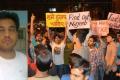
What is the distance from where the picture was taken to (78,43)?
647 cm

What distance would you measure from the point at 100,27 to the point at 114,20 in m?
0.20

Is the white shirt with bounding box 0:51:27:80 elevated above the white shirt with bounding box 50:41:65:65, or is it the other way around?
the white shirt with bounding box 50:41:65:65

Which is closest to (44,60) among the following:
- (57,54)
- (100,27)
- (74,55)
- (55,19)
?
(57,54)

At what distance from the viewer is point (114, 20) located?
21.4ft

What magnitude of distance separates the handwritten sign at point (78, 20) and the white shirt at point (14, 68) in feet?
2.44

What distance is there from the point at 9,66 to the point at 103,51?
1.24 m

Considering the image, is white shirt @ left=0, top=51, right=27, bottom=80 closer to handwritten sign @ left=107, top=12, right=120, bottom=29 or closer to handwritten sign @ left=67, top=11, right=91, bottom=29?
handwritten sign @ left=67, top=11, right=91, bottom=29

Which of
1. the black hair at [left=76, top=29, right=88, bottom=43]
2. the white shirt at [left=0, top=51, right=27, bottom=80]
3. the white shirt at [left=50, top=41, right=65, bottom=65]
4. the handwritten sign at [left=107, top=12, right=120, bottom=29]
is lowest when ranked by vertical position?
the white shirt at [left=0, top=51, right=27, bottom=80]

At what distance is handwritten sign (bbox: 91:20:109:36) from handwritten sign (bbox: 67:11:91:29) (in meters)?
0.08

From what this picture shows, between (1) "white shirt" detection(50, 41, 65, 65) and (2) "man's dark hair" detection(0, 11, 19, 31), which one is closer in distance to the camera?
(2) "man's dark hair" detection(0, 11, 19, 31)

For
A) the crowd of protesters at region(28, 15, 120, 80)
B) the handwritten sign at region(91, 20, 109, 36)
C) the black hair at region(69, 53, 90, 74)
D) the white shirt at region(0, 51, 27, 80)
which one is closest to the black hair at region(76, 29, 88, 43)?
the crowd of protesters at region(28, 15, 120, 80)

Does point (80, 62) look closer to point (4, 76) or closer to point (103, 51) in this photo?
point (103, 51)

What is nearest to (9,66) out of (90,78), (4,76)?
(4,76)

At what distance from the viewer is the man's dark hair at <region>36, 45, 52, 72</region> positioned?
21.2 ft
